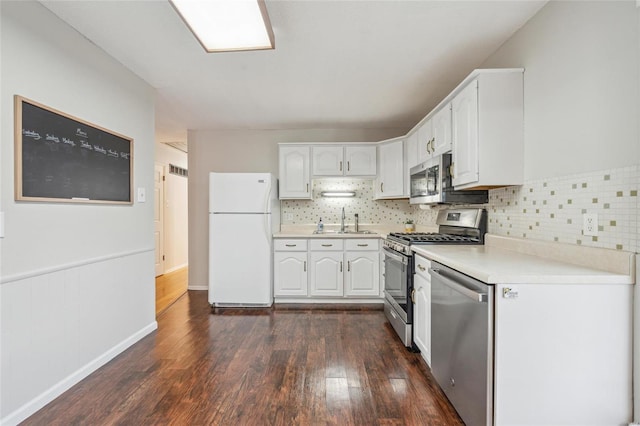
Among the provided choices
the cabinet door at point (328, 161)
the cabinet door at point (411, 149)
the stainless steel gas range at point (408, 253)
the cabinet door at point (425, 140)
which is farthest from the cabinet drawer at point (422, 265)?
the cabinet door at point (328, 161)

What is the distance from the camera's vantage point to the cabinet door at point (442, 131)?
2570 mm

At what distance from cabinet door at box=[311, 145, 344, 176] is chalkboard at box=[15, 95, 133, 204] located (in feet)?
7.36

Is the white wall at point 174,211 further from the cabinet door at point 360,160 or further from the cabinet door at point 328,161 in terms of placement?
the cabinet door at point 360,160

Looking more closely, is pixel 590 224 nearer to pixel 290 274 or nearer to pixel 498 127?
pixel 498 127

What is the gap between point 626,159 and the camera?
138 cm

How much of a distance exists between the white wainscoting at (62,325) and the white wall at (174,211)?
3226 millimetres

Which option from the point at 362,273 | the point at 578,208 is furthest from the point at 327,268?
the point at 578,208

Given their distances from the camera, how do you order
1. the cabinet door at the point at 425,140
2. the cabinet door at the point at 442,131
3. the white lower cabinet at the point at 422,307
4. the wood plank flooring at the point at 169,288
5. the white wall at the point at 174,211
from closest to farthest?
1. the white lower cabinet at the point at 422,307
2. the cabinet door at the point at 442,131
3. the cabinet door at the point at 425,140
4. the wood plank flooring at the point at 169,288
5. the white wall at the point at 174,211

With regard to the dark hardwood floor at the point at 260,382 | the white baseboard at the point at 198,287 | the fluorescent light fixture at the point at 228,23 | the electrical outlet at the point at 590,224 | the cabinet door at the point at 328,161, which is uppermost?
the fluorescent light fixture at the point at 228,23

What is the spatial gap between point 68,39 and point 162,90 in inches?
42.4

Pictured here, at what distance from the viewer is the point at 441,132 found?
2727 millimetres

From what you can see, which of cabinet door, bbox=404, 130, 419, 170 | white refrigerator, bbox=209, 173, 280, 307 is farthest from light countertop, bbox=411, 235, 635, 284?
white refrigerator, bbox=209, 173, 280, 307

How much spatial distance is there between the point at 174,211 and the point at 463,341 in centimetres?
597

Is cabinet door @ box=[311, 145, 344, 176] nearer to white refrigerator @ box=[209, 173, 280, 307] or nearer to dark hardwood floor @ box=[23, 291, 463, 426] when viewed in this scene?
white refrigerator @ box=[209, 173, 280, 307]
